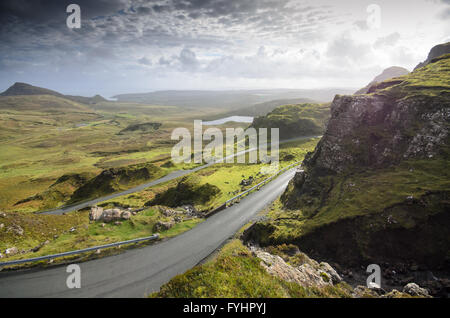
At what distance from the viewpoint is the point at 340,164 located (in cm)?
3841

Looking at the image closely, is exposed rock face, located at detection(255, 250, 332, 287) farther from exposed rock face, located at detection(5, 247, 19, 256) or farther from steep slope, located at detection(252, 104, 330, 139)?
steep slope, located at detection(252, 104, 330, 139)

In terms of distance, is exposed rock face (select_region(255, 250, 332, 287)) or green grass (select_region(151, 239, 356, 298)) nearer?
green grass (select_region(151, 239, 356, 298))

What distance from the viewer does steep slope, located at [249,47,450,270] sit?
23.2 m

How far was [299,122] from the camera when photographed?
142 metres

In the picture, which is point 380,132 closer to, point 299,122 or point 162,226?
point 162,226

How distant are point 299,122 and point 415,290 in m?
134

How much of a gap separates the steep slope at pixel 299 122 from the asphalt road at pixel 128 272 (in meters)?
117

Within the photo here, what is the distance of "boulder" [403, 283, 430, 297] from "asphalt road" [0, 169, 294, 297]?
61.4 feet

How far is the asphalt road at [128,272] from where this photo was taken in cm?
1697

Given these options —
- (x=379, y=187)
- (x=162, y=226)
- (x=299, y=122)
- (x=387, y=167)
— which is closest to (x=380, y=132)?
(x=387, y=167)

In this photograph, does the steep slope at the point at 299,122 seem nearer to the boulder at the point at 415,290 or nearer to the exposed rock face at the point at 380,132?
the exposed rock face at the point at 380,132

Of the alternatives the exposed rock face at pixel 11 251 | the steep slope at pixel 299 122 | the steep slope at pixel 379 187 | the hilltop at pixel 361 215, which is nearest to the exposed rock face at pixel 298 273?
the hilltop at pixel 361 215

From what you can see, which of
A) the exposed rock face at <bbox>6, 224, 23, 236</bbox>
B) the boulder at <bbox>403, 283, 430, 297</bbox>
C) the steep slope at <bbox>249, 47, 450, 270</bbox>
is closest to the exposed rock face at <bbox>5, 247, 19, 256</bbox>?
the exposed rock face at <bbox>6, 224, 23, 236</bbox>

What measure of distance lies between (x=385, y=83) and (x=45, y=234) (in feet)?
241
